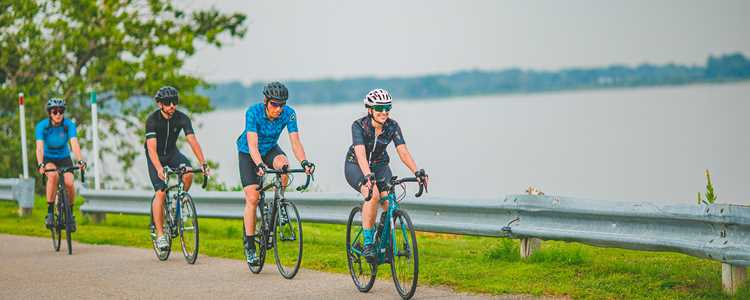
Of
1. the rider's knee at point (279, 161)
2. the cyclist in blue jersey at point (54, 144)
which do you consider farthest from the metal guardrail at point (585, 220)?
the cyclist in blue jersey at point (54, 144)

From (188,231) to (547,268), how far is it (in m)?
4.17

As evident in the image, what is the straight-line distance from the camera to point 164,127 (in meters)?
11.9

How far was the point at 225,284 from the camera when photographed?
32.8ft

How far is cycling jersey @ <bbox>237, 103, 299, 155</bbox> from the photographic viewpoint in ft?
33.9

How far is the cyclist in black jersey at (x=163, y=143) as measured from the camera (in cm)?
1164

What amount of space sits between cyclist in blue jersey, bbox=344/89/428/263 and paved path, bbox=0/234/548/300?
704 mm

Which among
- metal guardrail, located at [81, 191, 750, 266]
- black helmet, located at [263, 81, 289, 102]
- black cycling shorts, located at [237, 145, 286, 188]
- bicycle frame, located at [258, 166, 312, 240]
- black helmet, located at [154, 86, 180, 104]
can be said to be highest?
black helmet, located at [154, 86, 180, 104]

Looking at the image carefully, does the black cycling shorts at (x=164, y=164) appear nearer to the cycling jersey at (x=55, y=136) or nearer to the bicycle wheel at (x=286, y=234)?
the cycling jersey at (x=55, y=136)

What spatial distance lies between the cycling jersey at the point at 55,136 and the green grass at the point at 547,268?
2066 mm

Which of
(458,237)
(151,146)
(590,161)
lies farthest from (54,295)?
(590,161)

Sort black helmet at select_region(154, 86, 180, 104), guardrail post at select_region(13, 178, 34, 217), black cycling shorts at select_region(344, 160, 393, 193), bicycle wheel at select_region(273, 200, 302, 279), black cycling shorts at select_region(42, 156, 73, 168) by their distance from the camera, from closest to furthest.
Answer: black cycling shorts at select_region(344, 160, 393, 193) < bicycle wheel at select_region(273, 200, 302, 279) < black helmet at select_region(154, 86, 180, 104) < black cycling shorts at select_region(42, 156, 73, 168) < guardrail post at select_region(13, 178, 34, 217)

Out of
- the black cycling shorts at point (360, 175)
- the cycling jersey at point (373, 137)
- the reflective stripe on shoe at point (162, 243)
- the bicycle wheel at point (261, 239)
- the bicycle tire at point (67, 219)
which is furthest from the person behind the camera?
the bicycle tire at point (67, 219)

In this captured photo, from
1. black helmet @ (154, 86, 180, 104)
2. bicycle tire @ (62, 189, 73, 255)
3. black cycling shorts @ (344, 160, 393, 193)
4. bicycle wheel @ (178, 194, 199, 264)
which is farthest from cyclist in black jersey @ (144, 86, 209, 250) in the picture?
black cycling shorts @ (344, 160, 393, 193)

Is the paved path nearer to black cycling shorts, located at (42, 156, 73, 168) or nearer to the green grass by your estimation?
the green grass
